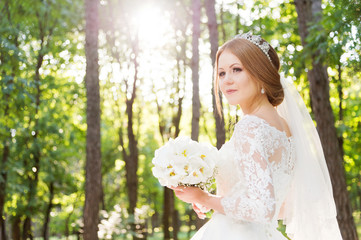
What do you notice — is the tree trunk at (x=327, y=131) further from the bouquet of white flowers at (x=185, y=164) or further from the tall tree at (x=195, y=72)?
the bouquet of white flowers at (x=185, y=164)

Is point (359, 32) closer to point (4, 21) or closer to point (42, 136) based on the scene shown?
point (4, 21)

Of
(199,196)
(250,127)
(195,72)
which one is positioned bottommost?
(199,196)

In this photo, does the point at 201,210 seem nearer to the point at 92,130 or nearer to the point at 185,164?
the point at 185,164

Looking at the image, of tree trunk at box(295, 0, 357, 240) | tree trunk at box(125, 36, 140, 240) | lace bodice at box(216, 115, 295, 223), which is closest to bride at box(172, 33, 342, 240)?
lace bodice at box(216, 115, 295, 223)

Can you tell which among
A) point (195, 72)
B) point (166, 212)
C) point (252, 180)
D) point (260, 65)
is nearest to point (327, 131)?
point (195, 72)

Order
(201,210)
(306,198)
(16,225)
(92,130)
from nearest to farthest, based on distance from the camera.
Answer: (306,198)
(201,210)
(92,130)
(16,225)

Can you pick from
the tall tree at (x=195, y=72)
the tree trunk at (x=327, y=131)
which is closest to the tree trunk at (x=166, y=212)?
the tall tree at (x=195, y=72)

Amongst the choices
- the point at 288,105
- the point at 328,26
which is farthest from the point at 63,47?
the point at 288,105

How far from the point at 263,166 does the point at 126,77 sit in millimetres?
17309

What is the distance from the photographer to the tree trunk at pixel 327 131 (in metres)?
9.42

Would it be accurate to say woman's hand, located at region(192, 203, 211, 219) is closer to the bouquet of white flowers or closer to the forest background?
the bouquet of white flowers

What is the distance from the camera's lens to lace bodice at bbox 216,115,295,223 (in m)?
2.53

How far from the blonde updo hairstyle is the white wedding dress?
30cm

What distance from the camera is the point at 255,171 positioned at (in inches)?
101
